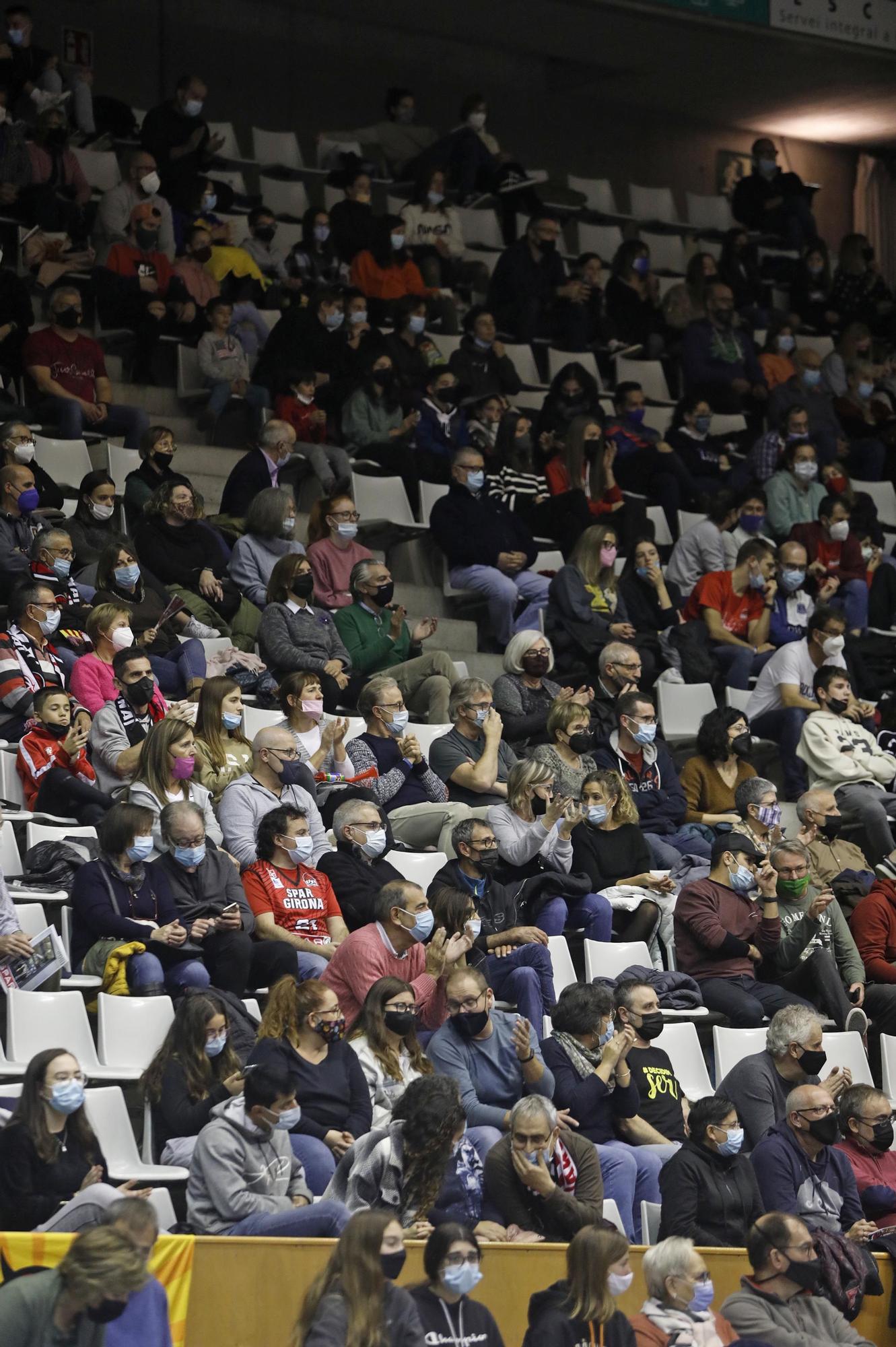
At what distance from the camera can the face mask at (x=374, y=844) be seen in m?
7.36

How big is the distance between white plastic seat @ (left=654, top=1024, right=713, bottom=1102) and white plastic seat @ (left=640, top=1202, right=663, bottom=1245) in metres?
0.92

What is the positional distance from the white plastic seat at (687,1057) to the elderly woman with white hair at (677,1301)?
1.82m

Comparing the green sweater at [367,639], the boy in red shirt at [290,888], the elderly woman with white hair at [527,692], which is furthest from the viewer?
the green sweater at [367,639]

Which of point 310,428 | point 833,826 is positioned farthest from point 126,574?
point 833,826

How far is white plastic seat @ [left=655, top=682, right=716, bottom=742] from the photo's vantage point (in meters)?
9.96

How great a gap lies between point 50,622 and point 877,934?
3269 millimetres

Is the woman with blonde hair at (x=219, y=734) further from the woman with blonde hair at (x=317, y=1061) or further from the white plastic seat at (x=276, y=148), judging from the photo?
the white plastic seat at (x=276, y=148)

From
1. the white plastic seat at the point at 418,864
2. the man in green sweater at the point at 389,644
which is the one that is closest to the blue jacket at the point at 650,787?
the man in green sweater at the point at 389,644

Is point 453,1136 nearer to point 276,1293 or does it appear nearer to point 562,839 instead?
point 276,1293

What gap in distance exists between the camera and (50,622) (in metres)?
8.05

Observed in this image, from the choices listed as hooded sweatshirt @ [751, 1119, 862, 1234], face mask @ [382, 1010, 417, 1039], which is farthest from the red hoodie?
face mask @ [382, 1010, 417, 1039]

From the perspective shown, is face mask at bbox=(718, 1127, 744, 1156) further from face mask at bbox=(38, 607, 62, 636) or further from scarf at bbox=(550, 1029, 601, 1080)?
face mask at bbox=(38, 607, 62, 636)

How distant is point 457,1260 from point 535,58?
38.9 ft

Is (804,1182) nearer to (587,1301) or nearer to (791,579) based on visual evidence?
(587,1301)
